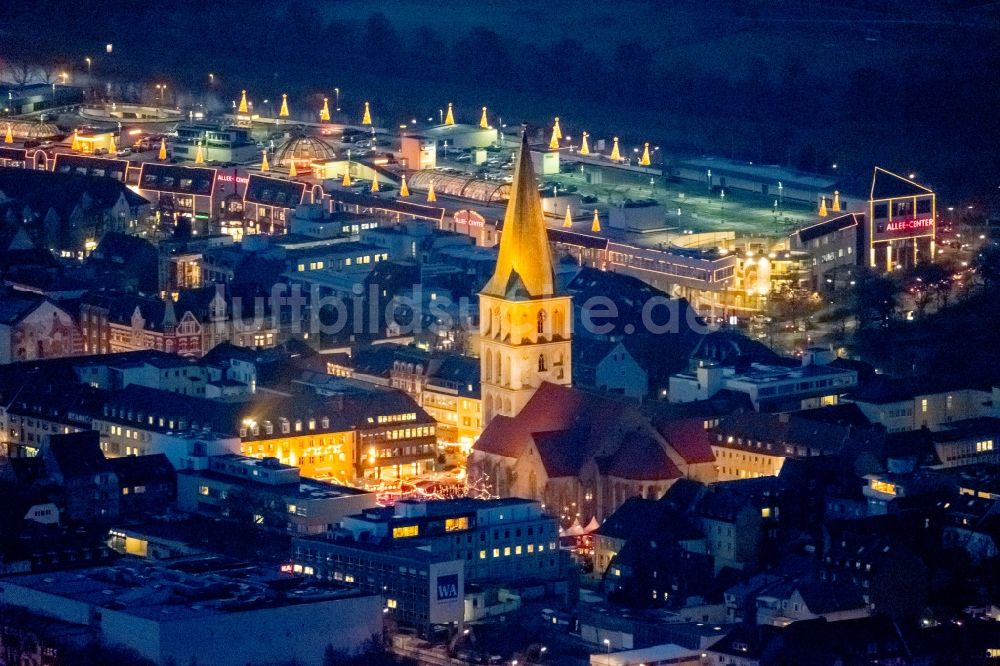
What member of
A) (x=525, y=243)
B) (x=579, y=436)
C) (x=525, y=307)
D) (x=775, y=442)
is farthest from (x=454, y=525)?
(x=525, y=243)

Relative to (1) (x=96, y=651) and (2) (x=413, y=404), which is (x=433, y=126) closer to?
(2) (x=413, y=404)

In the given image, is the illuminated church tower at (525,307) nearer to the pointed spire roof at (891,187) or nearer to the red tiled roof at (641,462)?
the red tiled roof at (641,462)

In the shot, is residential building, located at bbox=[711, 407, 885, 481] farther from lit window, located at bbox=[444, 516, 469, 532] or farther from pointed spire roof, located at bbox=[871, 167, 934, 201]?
pointed spire roof, located at bbox=[871, 167, 934, 201]

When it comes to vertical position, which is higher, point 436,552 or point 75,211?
point 75,211

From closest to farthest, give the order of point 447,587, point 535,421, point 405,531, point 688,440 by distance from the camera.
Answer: point 447,587 → point 405,531 → point 688,440 → point 535,421

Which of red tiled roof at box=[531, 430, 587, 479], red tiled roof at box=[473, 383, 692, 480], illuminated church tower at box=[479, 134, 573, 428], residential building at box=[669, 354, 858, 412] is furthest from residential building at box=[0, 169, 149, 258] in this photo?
red tiled roof at box=[531, 430, 587, 479]

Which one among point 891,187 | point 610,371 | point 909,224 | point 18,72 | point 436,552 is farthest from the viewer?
point 18,72

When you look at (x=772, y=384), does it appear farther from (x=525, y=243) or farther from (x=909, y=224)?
(x=909, y=224)

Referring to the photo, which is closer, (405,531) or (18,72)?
(405,531)
